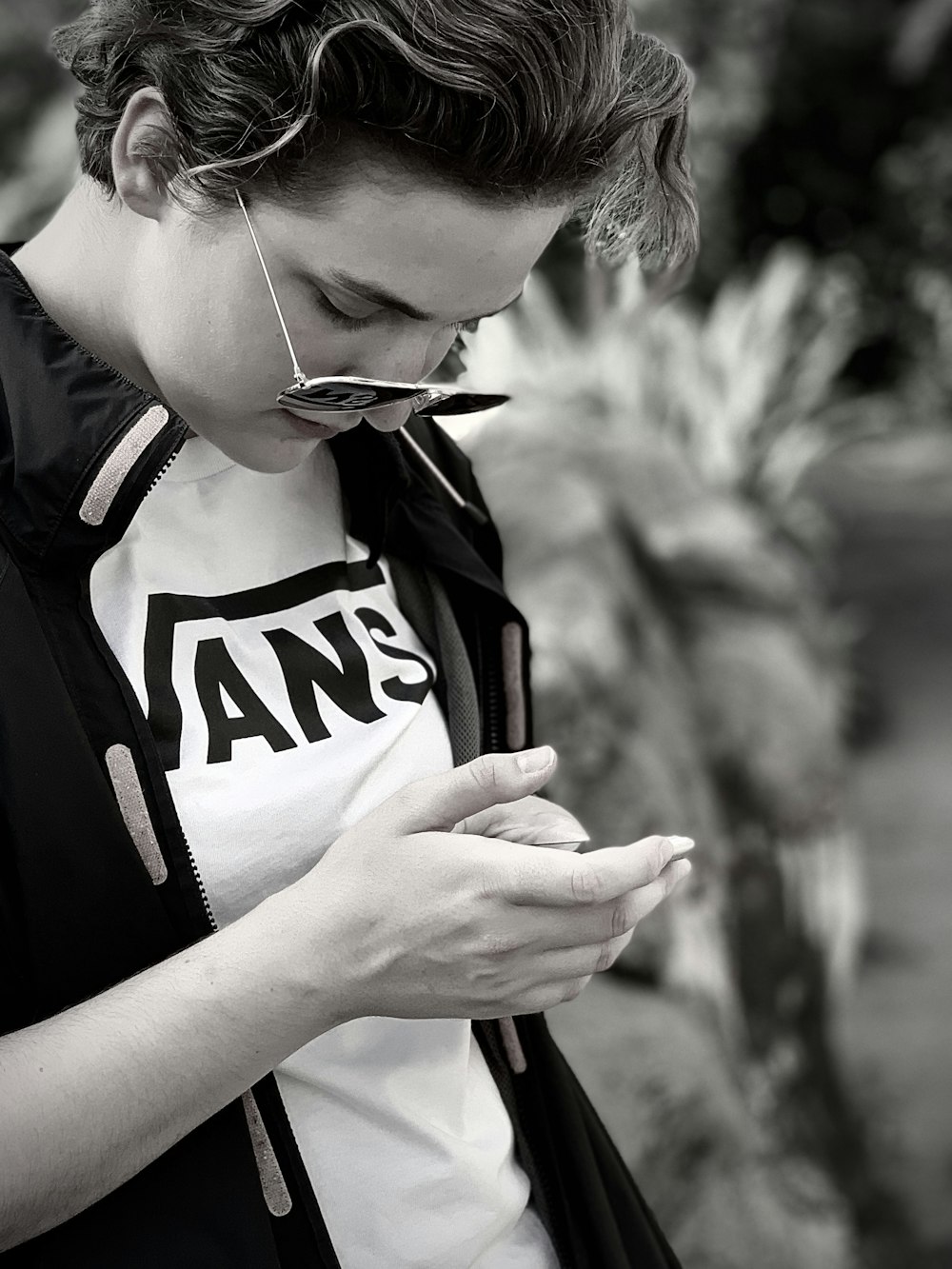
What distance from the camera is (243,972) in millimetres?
878

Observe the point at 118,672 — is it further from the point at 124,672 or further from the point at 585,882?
the point at 585,882

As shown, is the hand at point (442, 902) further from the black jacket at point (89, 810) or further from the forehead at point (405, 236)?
the forehead at point (405, 236)

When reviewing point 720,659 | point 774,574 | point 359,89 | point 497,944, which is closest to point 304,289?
point 359,89

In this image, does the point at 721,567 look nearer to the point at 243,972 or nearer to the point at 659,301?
the point at 659,301

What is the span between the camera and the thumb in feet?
2.99

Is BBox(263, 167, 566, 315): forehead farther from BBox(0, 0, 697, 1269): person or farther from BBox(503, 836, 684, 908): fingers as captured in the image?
BBox(503, 836, 684, 908): fingers

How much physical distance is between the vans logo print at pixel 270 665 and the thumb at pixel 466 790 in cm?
17

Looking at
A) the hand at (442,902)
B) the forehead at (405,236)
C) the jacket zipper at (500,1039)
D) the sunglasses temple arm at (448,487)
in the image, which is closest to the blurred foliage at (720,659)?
the sunglasses temple arm at (448,487)

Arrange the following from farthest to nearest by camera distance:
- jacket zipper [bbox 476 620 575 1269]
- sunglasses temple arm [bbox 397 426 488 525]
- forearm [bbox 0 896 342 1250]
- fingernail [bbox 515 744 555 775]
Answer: sunglasses temple arm [bbox 397 426 488 525] < jacket zipper [bbox 476 620 575 1269] < fingernail [bbox 515 744 555 775] < forearm [bbox 0 896 342 1250]

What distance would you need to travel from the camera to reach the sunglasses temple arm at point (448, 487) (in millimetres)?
1328

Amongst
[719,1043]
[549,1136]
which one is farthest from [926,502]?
[549,1136]

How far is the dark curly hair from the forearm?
0.57m

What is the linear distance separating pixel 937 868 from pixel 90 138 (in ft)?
10.4

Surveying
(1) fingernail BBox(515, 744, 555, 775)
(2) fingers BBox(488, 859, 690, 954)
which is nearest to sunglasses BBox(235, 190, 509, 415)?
(1) fingernail BBox(515, 744, 555, 775)
